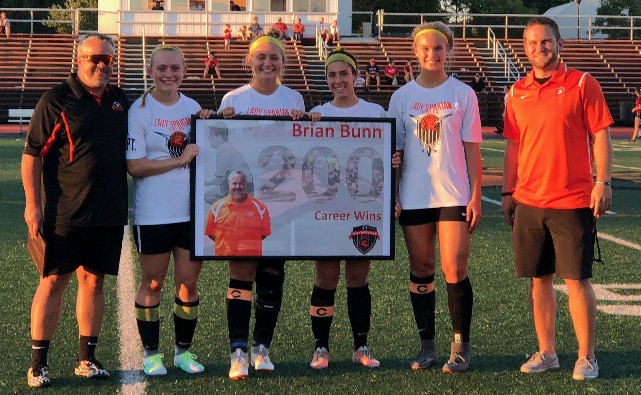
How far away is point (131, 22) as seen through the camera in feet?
138

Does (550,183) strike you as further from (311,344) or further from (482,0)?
(482,0)

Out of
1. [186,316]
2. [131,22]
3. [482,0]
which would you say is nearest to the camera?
[186,316]

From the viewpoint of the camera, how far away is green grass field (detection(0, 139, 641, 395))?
5.66 metres

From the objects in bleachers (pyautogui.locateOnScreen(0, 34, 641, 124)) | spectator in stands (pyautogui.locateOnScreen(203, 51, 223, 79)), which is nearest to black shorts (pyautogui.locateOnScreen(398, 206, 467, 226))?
bleachers (pyautogui.locateOnScreen(0, 34, 641, 124))

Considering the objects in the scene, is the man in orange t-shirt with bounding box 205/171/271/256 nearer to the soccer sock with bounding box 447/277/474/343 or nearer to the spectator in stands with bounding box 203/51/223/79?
the soccer sock with bounding box 447/277/474/343

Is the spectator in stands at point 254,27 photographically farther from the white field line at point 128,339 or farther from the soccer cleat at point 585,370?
the soccer cleat at point 585,370

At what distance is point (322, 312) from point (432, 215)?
2.61 ft

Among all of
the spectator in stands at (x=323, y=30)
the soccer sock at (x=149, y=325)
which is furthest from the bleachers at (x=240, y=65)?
the soccer sock at (x=149, y=325)

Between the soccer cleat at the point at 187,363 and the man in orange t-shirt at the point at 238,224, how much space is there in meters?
0.62

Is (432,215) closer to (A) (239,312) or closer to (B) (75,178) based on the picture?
(A) (239,312)

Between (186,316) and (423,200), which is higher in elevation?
(423,200)

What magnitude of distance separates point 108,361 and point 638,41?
41.5m

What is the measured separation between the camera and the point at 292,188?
5.89 m

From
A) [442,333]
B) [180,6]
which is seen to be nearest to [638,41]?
[180,6]
